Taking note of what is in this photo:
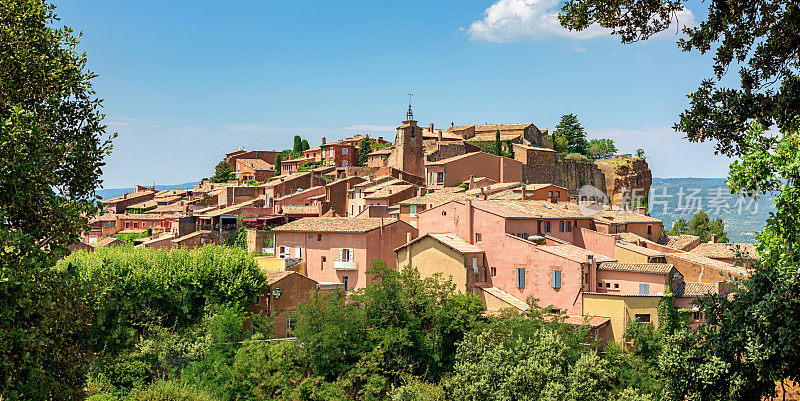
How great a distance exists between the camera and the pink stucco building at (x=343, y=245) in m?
33.9

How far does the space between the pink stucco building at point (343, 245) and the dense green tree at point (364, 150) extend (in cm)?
3547

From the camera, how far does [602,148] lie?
8438 centimetres

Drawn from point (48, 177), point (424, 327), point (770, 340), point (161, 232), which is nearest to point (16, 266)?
point (48, 177)

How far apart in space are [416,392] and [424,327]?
4129 millimetres

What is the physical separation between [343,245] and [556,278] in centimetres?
1212

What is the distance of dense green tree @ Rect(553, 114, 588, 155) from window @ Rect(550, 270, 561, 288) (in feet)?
175

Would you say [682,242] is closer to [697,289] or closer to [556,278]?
[697,289]

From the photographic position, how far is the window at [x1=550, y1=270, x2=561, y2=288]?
2655cm

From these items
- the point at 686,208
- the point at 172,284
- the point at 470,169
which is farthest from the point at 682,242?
the point at 172,284

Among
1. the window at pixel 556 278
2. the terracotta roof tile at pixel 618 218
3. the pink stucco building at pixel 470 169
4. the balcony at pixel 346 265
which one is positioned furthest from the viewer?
the pink stucco building at pixel 470 169

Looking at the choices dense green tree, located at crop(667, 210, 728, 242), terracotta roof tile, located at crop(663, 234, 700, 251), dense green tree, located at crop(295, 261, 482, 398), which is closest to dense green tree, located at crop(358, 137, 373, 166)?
dense green tree, located at crop(667, 210, 728, 242)

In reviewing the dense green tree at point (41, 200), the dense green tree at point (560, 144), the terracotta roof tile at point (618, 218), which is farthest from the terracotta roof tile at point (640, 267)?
the dense green tree at point (560, 144)

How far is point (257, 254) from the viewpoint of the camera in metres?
39.2

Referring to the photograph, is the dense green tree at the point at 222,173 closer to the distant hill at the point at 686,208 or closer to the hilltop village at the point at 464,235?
the hilltop village at the point at 464,235
